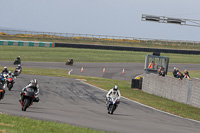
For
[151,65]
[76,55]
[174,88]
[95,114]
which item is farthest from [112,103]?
[76,55]

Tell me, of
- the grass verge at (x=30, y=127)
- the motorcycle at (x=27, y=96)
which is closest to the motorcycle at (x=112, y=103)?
the motorcycle at (x=27, y=96)

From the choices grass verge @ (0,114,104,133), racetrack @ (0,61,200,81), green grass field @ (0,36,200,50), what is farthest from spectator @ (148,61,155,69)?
green grass field @ (0,36,200,50)

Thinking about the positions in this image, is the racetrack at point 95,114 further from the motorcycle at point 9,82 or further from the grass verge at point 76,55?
the grass verge at point 76,55

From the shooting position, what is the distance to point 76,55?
6022 centimetres

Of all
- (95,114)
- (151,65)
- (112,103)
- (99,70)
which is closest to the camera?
(95,114)

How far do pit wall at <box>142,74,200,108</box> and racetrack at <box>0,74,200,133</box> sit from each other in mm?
3579

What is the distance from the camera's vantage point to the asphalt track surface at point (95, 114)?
44.2ft

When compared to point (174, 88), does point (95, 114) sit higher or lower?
lower

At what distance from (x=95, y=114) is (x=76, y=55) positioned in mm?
44584

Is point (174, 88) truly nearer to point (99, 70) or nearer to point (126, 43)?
point (99, 70)

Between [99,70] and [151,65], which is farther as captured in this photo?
[99,70]

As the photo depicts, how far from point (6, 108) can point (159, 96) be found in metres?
13.5

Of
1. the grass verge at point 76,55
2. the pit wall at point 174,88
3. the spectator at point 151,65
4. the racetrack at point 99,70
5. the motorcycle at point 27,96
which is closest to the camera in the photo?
the motorcycle at point 27,96

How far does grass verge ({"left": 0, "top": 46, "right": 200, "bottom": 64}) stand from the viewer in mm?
54875
